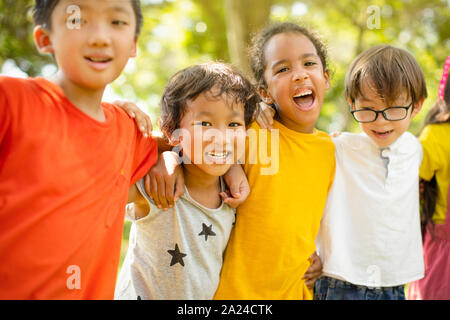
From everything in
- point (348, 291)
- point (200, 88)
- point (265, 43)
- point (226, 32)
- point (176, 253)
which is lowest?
point (348, 291)

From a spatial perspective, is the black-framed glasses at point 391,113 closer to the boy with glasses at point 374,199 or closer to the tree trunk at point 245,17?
the boy with glasses at point 374,199

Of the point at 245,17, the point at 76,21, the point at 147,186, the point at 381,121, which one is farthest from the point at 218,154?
the point at 245,17

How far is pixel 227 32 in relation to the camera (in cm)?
709

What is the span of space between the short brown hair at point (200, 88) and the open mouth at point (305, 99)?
251 mm

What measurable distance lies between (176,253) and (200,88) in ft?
2.43

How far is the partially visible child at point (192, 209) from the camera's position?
1.88 m

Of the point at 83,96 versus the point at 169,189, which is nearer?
the point at 83,96

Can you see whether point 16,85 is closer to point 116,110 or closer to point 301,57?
point 116,110

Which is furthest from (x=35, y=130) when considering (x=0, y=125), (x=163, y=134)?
(x=163, y=134)

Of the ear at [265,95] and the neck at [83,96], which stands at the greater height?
the ear at [265,95]

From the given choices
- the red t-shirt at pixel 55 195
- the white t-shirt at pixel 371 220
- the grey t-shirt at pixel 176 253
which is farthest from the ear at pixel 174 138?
the white t-shirt at pixel 371 220

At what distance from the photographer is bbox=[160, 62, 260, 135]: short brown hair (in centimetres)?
192

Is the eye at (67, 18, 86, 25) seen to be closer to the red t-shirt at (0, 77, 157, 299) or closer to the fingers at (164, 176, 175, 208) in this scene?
the red t-shirt at (0, 77, 157, 299)

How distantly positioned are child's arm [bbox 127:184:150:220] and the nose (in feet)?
2.10
